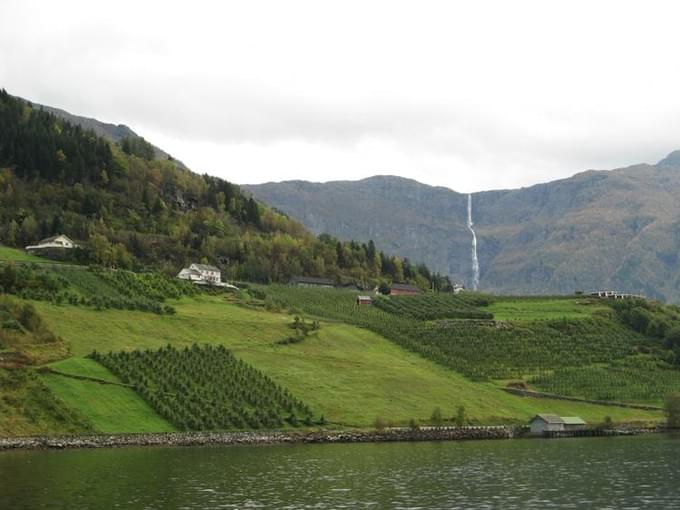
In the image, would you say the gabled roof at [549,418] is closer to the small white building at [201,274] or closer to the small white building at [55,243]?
the small white building at [201,274]

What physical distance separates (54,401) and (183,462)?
22722 millimetres

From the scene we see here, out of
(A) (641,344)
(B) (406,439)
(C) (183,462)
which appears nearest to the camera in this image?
(C) (183,462)

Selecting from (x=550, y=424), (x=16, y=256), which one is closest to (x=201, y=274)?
(x=16, y=256)

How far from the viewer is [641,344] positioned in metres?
170

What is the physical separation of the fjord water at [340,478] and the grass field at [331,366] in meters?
20.1

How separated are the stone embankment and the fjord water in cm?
273

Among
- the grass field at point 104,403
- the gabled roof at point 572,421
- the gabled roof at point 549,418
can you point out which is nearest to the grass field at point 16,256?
the grass field at point 104,403

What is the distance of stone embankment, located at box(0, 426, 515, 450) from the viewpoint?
264 feet

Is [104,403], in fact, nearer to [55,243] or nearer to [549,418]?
[549,418]

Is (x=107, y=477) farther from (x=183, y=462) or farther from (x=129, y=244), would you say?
(x=129, y=244)

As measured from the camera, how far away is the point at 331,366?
403ft

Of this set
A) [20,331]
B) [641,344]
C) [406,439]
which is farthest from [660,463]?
[641,344]

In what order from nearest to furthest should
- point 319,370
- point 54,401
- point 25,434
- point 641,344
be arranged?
point 25,434, point 54,401, point 319,370, point 641,344

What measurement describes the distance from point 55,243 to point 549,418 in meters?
112
